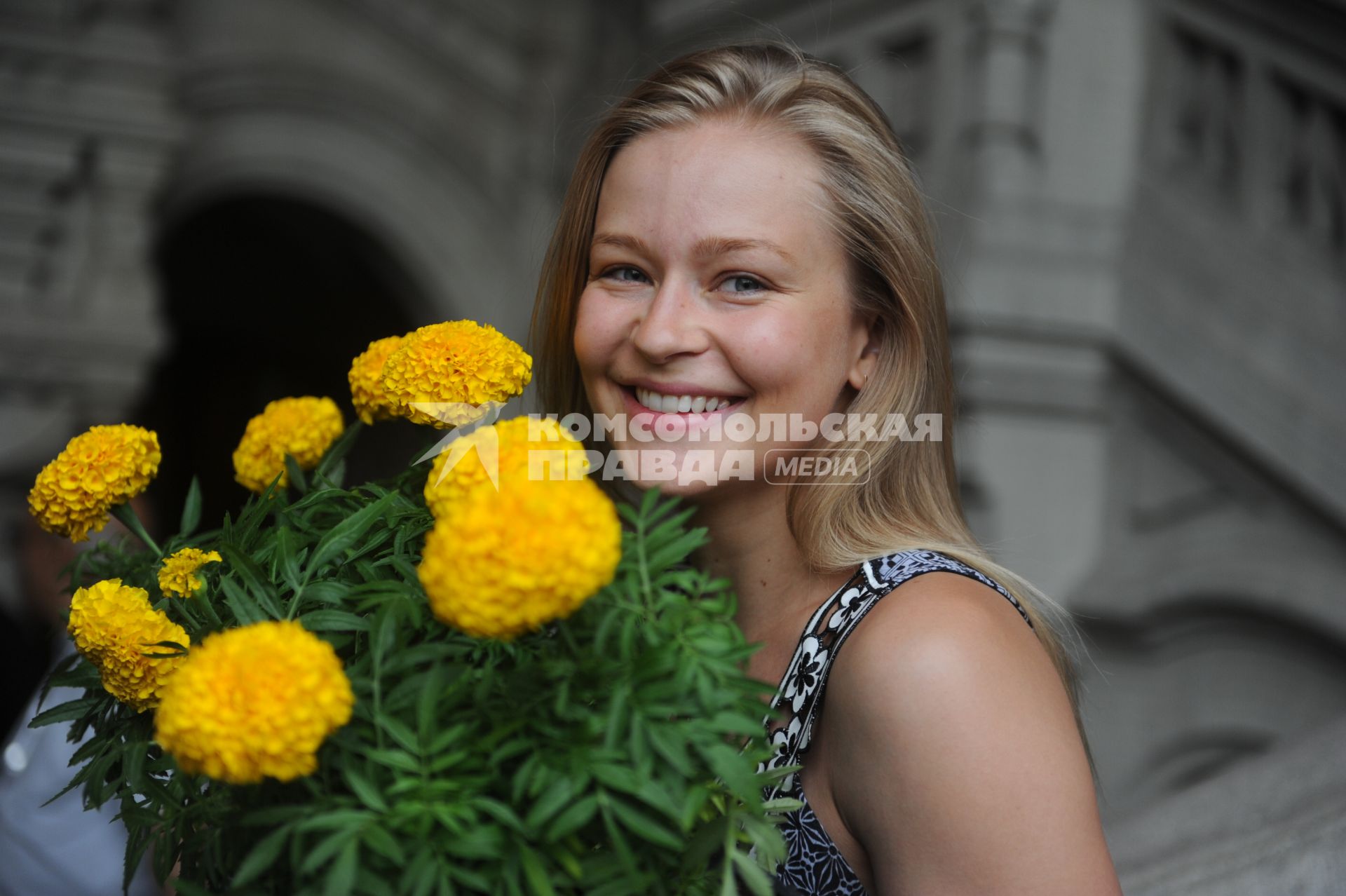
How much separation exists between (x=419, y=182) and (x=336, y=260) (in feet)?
4.38

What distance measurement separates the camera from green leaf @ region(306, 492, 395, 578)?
3.50ft

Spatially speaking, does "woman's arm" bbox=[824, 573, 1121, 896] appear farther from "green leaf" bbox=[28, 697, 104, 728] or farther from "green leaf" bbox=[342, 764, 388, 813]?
"green leaf" bbox=[28, 697, 104, 728]

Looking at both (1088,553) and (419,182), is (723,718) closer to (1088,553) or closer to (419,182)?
(1088,553)

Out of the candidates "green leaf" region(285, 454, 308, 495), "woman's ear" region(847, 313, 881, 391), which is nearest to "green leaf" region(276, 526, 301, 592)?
"green leaf" region(285, 454, 308, 495)

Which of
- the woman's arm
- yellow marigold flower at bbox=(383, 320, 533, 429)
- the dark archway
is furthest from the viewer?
the dark archway

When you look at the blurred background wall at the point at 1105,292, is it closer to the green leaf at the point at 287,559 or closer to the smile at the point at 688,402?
the smile at the point at 688,402

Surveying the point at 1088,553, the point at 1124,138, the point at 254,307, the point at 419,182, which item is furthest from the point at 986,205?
the point at 254,307

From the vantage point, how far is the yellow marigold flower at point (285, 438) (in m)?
1.36

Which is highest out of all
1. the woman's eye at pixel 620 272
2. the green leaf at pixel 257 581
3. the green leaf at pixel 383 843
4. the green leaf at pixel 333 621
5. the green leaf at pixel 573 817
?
the woman's eye at pixel 620 272

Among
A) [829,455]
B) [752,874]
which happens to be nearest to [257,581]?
[752,874]

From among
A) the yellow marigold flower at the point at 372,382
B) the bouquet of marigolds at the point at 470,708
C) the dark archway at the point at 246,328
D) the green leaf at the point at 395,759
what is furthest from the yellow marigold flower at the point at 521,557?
the dark archway at the point at 246,328

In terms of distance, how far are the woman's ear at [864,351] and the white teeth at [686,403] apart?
202mm

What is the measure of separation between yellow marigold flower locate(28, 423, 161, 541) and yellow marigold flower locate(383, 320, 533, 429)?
282 mm

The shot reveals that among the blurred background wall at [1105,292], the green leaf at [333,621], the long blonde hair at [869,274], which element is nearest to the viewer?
the green leaf at [333,621]
